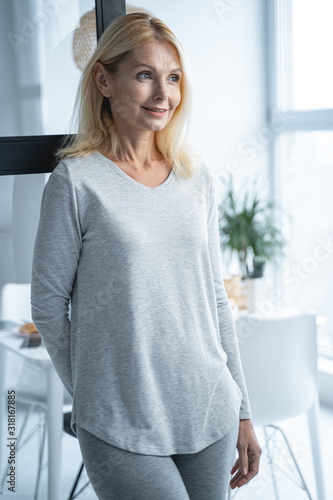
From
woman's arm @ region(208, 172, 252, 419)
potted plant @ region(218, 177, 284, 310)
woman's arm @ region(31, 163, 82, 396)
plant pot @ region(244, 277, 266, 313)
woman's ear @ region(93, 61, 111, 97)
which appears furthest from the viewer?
potted plant @ region(218, 177, 284, 310)

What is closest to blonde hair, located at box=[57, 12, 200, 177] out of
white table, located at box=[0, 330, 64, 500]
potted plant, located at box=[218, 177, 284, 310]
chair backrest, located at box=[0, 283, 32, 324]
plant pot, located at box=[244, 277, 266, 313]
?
chair backrest, located at box=[0, 283, 32, 324]

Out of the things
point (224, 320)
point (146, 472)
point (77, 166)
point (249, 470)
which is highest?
point (77, 166)

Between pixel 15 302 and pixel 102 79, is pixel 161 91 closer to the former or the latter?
pixel 102 79

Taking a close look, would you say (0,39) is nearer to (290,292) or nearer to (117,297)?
(117,297)

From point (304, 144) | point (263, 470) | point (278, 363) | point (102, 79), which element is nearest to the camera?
point (102, 79)

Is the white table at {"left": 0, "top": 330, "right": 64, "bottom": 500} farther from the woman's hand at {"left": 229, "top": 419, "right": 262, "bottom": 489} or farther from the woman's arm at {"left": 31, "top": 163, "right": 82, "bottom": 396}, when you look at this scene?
the woman's hand at {"left": 229, "top": 419, "right": 262, "bottom": 489}

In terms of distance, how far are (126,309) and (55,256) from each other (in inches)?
6.3

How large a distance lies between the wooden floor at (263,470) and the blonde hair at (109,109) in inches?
25.9

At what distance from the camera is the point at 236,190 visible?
3.46 metres

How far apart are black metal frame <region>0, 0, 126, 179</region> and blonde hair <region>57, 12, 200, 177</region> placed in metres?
0.03

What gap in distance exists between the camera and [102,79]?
124cm

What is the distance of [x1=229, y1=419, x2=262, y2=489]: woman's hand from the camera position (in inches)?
53.4

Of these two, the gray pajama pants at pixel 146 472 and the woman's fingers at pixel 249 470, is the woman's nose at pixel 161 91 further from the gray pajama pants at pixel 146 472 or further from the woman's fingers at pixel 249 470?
the woman's fingers at pixel 249 470

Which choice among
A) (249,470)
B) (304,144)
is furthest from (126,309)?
(304,144)
